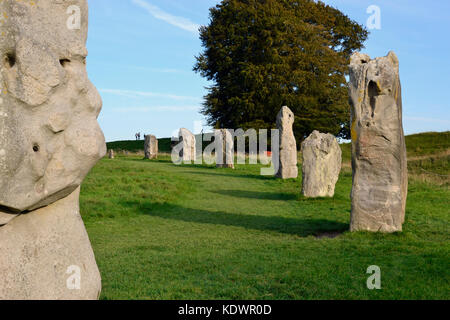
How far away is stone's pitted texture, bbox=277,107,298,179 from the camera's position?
20.2m

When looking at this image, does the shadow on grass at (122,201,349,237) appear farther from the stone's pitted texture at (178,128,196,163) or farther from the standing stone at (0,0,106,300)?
the stone's pitted texture at (178,128,196,163)

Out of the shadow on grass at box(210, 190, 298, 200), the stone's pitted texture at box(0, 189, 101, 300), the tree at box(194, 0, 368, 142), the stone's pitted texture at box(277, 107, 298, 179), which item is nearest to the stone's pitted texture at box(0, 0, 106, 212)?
the stone's pitted texture at box(0, 189, 101, 300)

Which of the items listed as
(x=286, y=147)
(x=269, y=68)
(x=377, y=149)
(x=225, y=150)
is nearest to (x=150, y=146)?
(x=225, y=150)

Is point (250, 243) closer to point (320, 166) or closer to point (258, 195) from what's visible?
point (320, 166)

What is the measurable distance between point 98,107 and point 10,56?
745 mm

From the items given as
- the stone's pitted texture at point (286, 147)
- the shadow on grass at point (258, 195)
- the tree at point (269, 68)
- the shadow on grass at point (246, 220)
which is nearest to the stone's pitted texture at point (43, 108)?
the shadow on grass at point (246, 220)

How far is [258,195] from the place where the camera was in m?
16.6

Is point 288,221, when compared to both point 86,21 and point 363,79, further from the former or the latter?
point 86,21

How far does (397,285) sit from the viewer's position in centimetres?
613

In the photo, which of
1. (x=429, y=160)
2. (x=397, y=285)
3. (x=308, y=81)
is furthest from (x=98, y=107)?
(x=308, y=81)

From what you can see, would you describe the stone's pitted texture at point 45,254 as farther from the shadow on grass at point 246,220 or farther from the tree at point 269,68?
the tree at point 269,68

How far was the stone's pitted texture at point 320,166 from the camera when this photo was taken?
15.3 meters

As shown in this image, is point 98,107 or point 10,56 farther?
point 98,107

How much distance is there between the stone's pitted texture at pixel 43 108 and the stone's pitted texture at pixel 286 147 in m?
17.1
